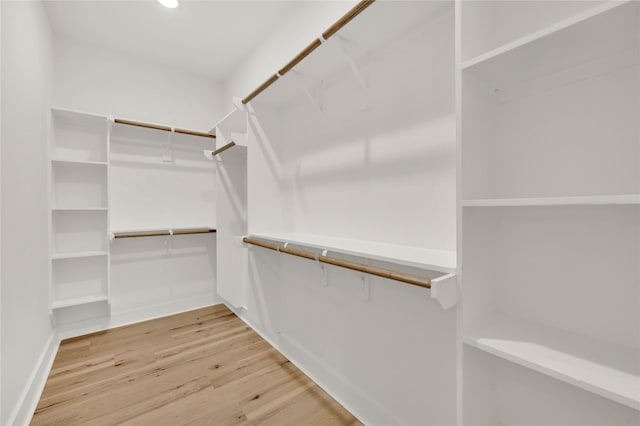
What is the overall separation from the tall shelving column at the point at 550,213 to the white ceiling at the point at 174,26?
69.6 inches

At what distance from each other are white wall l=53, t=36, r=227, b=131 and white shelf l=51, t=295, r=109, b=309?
65.5 inches

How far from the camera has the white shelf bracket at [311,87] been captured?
1.66 m

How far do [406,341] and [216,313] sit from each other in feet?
7.36

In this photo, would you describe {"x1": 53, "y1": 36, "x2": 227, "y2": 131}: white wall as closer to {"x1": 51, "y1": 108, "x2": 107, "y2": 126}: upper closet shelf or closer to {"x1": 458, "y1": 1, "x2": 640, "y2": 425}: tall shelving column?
{"x1": 51, "y1": 108, "x2": 107, "y2": 126}: upper closet shelf

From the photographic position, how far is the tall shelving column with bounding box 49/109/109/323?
2.33 m

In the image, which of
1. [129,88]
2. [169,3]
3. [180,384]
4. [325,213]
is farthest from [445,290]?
[129,88]

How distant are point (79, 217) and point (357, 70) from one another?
264 centimetres

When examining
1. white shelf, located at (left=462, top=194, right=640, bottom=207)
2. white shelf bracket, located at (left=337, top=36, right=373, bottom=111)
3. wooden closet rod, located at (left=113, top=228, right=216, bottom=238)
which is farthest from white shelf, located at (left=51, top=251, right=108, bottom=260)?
white shelf, located at (left=462, top=194, right=640, bottom=207)

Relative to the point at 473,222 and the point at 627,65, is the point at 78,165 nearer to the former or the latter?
the point at 473,222

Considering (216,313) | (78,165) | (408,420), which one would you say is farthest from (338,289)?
(78,165)

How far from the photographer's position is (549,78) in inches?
33.3

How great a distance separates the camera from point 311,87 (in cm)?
180

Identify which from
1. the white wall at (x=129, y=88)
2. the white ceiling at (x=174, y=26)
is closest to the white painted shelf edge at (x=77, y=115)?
the white wall at (x=129, y=88)

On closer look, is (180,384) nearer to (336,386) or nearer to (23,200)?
(336,386)
